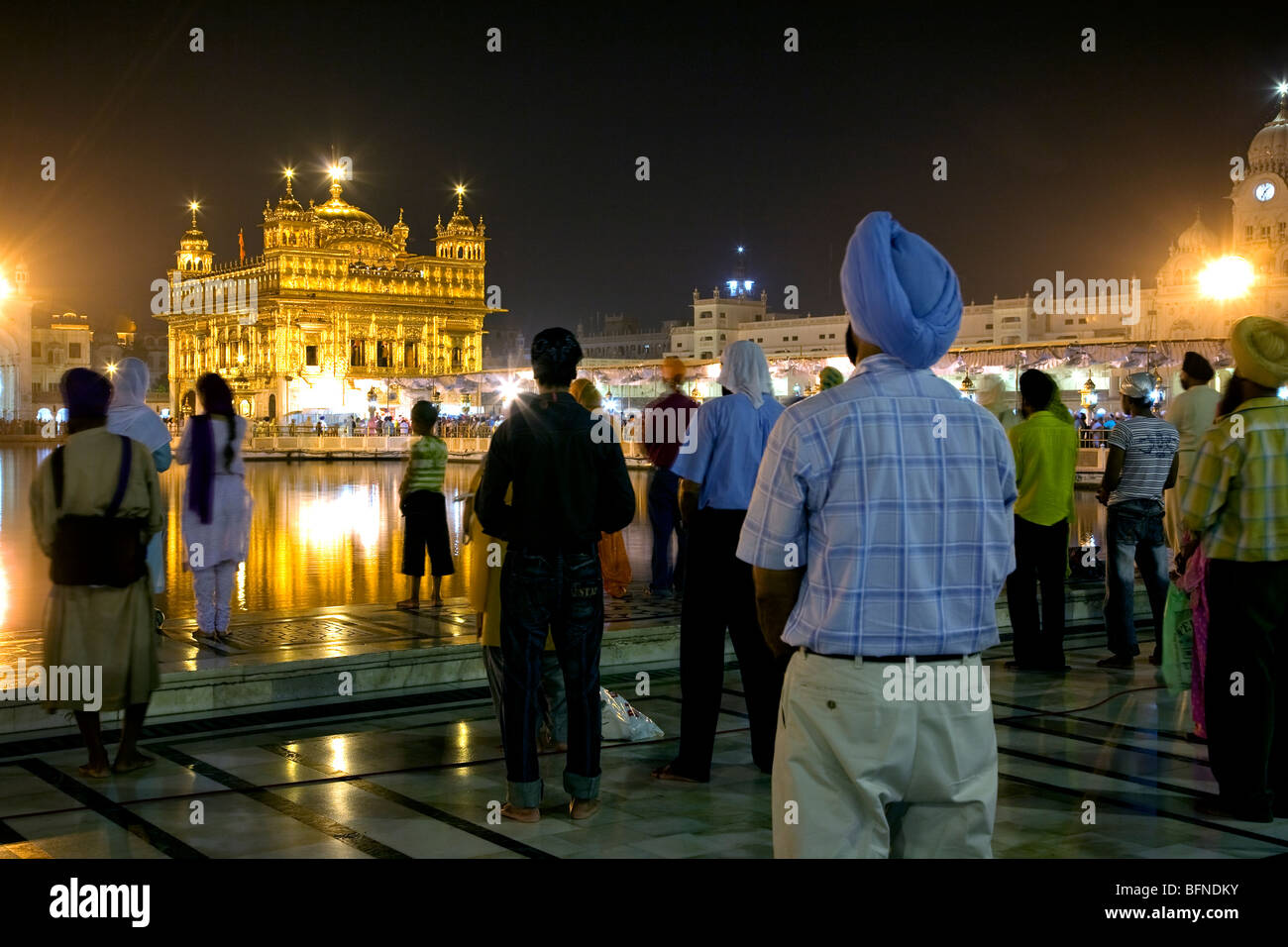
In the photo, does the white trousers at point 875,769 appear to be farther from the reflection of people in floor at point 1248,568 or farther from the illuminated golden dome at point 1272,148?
the illuminated golden dome at point 1272,148

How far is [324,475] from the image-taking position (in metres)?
32.9

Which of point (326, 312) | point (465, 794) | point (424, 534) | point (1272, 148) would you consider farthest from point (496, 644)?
point (1272, 148)

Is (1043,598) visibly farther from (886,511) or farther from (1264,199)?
(1264,199)

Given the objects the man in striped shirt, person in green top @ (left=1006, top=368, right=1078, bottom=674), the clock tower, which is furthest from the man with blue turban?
the clock tower

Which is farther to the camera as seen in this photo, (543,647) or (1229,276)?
(1229,276)

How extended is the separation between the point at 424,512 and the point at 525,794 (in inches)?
193

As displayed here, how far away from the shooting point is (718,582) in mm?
5312

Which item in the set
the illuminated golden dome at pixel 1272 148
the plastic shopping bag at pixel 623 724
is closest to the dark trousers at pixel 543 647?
the plastic shopping bag at pixel 623 724

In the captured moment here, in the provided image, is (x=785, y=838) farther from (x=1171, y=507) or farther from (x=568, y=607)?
(x=1171, y=507)

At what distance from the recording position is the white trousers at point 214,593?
7.55m

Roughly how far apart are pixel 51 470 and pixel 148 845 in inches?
68.9

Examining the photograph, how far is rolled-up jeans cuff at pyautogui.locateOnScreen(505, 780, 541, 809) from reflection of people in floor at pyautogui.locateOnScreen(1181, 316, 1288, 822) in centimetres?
233

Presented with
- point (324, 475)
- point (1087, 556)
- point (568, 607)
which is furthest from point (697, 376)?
point (568, 607)

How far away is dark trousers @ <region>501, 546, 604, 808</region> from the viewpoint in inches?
183
